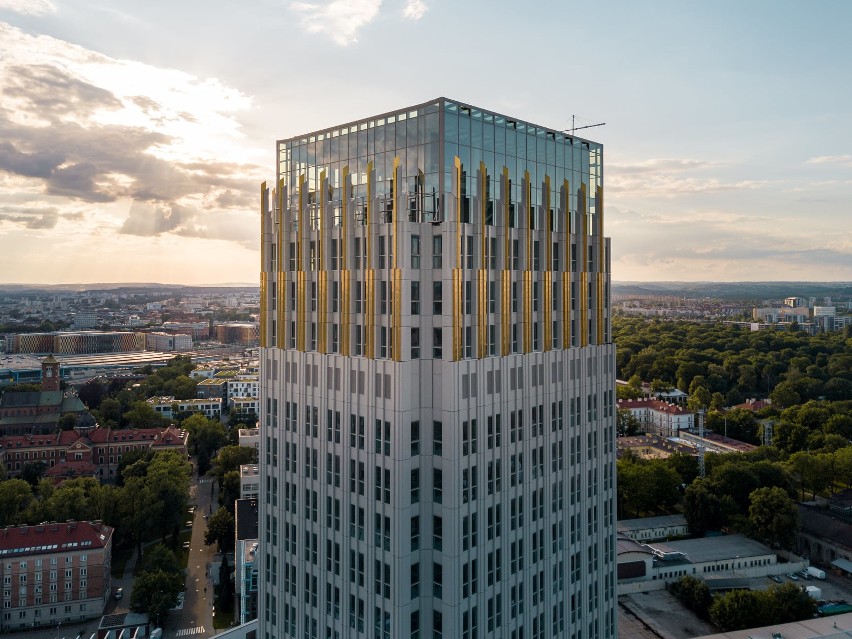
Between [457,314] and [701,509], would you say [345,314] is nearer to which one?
[457,314]

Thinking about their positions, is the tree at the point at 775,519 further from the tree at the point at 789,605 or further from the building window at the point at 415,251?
Result: the building window at the point at 415,251

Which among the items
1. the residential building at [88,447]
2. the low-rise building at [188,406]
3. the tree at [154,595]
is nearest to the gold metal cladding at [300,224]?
the tree at [154,595]

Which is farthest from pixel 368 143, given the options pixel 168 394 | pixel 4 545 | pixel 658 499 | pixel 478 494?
pixel 168 394

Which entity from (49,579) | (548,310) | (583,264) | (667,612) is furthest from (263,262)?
(667,612)

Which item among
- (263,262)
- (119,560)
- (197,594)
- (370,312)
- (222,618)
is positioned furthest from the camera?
(119,560)

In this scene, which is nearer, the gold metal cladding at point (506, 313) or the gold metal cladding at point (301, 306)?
the gold metal cladding at point (506, 313)
